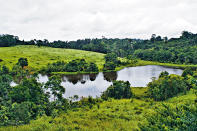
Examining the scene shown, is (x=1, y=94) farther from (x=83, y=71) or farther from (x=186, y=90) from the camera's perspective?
(x=83, y=71)

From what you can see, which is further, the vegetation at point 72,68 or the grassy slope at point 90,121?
the vegetation at point 72,68

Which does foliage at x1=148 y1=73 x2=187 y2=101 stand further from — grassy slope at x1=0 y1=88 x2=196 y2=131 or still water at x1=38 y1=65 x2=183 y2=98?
grassy slope at x1=0 y1=88 x2=196 y2=131

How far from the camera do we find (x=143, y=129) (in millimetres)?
6703

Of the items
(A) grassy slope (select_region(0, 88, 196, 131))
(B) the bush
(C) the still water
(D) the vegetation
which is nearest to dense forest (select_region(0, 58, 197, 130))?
(B) the bush

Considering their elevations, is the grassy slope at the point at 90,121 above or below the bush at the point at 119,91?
above

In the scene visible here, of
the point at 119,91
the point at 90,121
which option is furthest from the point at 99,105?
the point at 90,121

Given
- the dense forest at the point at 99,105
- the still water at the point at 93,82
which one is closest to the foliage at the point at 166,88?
the dense forest at the point at 99,105

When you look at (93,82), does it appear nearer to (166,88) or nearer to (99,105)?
(166,88)

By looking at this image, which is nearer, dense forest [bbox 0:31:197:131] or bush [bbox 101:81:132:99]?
dense forest [bbox 0:31:197:131]

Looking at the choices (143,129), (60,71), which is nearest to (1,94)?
(143,129)

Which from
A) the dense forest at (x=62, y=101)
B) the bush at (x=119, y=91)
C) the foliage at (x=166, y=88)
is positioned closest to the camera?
the dense forest at (x=62, y=101)

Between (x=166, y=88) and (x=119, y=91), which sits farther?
(x=119, y=91)

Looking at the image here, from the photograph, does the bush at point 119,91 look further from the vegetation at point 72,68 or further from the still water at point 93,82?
the vegetation at point 72,68

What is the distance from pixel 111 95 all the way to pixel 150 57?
12039 cm
